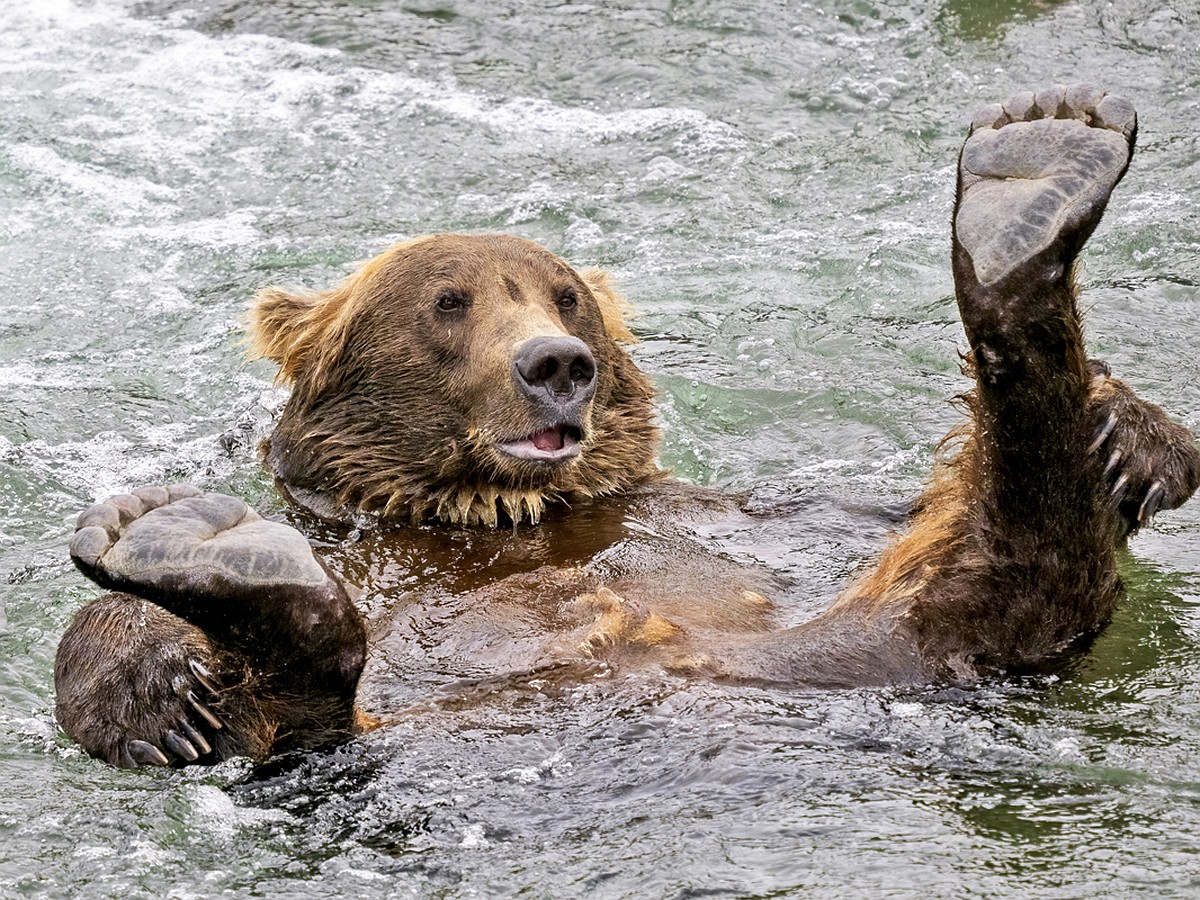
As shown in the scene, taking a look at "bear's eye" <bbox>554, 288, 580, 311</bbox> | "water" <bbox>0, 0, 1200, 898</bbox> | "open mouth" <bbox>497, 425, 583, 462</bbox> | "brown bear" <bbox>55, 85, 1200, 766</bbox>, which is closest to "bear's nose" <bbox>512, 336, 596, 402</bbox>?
"brown bear" <bbox>55, 85, 1200, 766</bbox>

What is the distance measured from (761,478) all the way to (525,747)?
3085 millimetres

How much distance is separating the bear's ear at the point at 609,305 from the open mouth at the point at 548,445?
3.14 ft

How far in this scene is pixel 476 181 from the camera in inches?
427

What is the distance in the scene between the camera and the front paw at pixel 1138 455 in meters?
5.11

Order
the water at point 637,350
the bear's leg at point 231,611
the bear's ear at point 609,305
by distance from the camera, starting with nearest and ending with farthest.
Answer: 1. the water at point 637,350
2. the bear's leg at point 231,611
3. the bear's ear at point 609,305

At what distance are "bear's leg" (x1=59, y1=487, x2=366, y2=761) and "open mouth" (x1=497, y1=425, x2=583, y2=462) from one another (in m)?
1.50

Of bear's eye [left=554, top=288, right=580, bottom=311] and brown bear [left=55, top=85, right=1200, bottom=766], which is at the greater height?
bear's eye [left=554, top=288, right=580, bottom=311]

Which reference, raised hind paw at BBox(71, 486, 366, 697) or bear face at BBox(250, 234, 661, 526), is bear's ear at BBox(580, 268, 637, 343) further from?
raised hind paw at BBox(71, 486, 366, 697)

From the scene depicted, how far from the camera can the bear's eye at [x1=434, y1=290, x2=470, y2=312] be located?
21.0 ft

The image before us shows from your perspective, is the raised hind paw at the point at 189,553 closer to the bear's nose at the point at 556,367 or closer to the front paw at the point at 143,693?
the front paw at the point at 143,693

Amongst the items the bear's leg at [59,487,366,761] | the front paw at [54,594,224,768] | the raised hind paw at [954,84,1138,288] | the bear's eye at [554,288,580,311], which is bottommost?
the front paw at [54,594,224,768]

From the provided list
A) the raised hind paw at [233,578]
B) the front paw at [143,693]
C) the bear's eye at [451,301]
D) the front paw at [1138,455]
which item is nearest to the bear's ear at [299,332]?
the bear's eye at [451,301]

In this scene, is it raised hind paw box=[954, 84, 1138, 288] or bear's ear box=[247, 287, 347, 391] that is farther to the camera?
bear's ear box=[247, 287, 347, 391]

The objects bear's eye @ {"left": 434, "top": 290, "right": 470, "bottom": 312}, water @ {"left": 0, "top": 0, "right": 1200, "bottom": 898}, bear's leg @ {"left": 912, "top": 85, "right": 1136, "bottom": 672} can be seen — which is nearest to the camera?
water @ {"left": 0, "top": 0, "right": 1200, "bottom": 898}
